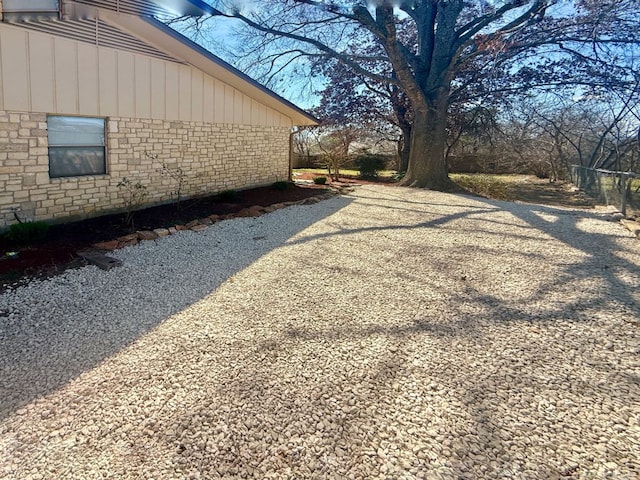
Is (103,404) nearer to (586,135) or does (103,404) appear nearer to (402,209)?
(402,209)

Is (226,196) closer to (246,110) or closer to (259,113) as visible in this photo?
(246,110)

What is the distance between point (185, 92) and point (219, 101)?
115 centimetres

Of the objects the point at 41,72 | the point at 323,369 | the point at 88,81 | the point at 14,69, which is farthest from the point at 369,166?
the point at 323,369

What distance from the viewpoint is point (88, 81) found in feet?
22.6

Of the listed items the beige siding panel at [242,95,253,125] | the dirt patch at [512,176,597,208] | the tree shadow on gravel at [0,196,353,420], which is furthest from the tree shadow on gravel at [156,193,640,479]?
the dirt patch at [512,176,597,208]

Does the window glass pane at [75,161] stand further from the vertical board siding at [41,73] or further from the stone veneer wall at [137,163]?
the vertical board siding at [41,73]

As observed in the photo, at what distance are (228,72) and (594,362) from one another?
8809mm

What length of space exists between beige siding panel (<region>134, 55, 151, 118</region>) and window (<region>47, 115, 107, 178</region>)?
2.83 feet

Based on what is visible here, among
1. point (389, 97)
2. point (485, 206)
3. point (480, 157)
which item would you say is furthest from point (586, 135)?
point (485, 206)

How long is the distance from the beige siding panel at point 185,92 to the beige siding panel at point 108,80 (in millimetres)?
1632

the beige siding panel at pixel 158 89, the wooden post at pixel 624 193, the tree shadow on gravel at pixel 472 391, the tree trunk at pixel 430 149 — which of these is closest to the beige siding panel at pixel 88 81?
the beige siding panel at pixel 158 89

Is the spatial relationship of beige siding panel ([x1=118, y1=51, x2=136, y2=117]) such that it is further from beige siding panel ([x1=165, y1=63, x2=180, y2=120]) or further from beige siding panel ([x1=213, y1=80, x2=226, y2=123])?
beige siding panel ([x1=213, y1=80, x2=226, y2=123])

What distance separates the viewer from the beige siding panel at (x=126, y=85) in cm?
743

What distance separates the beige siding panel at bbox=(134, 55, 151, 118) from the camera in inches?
306
